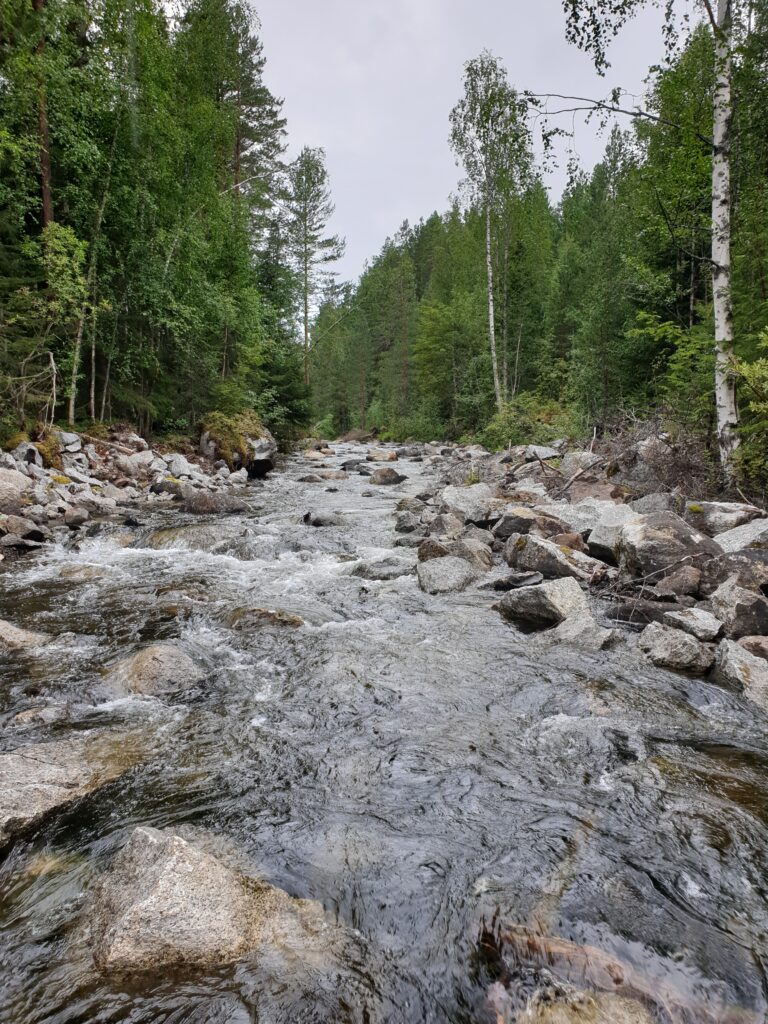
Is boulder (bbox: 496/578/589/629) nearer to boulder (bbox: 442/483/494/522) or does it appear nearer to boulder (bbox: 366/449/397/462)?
boulder (bbox: 442/483/494/522)

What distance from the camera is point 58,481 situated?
40.9 ft

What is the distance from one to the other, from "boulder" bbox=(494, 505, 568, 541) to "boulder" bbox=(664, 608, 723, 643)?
3.20m

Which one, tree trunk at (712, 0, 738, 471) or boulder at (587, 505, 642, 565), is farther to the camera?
tree trunk at (712, 0, 738, 471)

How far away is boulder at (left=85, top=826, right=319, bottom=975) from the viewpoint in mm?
2217

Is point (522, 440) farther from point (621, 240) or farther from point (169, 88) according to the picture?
point (169, 88)

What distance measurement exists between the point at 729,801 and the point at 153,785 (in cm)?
363

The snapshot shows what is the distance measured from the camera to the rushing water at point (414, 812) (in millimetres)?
2191

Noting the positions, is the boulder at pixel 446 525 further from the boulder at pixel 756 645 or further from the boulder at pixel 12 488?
the boulder at pixel 12 488

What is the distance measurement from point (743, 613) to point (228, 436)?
18.4m

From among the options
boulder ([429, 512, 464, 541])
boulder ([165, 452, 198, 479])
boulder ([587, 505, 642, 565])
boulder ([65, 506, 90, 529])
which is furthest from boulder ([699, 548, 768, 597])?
boulder ([165, 452, 198, 479])

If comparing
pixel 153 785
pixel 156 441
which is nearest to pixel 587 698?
pixel 153 785

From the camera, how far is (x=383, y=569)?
8.52m

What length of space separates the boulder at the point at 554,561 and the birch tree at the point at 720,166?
10.7ft

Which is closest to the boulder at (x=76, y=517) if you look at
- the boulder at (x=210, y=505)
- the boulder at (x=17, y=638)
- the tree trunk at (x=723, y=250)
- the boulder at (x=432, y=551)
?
the boulder at (x=210, y=505)
